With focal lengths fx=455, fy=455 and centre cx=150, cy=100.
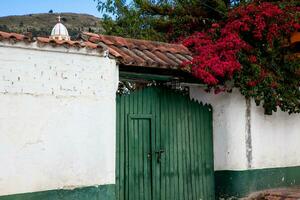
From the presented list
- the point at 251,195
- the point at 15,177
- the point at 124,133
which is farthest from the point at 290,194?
the point at 15,177

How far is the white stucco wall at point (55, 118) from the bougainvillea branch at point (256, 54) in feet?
7.21

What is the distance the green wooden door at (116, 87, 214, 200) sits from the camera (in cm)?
830

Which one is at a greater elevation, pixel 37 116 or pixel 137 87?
pixel 137 87

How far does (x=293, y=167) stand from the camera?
10938mm

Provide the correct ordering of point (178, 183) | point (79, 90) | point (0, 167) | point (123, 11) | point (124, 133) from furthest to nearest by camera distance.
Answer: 1. point (123, 11)
2. point (178, 183)
3. point (124, 133)
4. point (79, 90)
5. point (0, 167)

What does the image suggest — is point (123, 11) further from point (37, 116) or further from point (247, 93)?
point (37, 116)

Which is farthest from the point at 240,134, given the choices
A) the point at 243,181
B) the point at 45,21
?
the point at 45,21

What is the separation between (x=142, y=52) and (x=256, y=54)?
2570 millimetres

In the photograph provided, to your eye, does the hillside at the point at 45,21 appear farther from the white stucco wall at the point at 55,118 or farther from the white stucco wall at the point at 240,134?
the white stucco wall at the point at 55,118

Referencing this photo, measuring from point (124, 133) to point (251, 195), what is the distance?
10.9 feet

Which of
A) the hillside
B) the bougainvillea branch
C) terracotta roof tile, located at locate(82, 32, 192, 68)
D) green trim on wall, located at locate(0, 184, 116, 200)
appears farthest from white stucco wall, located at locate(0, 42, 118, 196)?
the hillside

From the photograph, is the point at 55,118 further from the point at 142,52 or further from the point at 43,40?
the point at 142,52

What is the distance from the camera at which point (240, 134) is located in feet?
32.0

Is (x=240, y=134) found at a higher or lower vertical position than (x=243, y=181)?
higher
